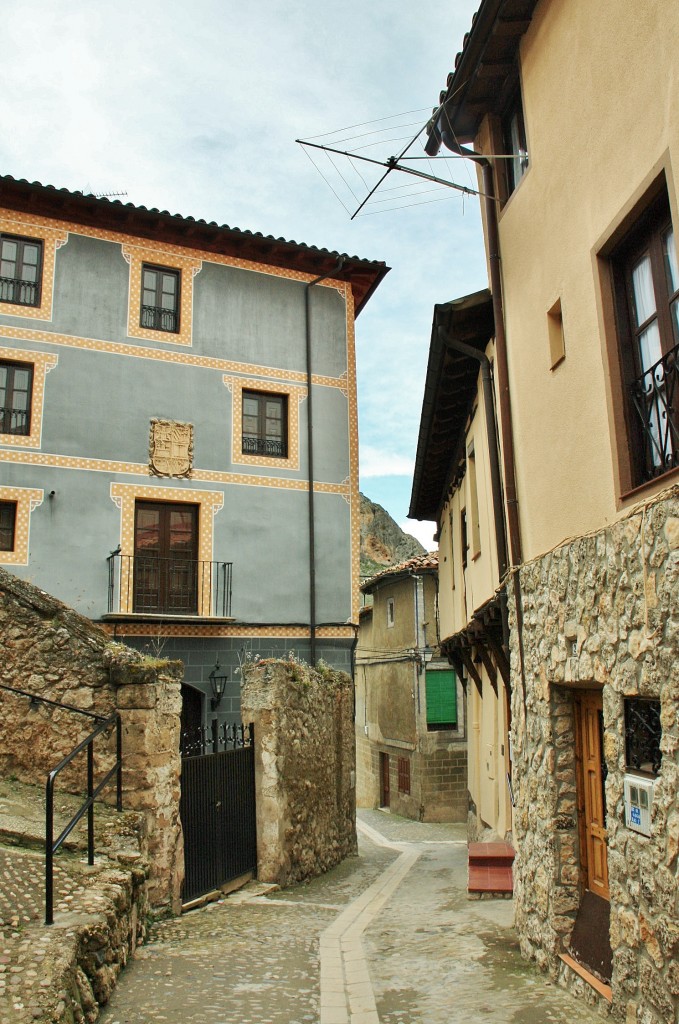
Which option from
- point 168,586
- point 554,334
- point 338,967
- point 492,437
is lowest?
point 338,967

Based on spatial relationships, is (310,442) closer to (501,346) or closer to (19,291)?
(19,291)

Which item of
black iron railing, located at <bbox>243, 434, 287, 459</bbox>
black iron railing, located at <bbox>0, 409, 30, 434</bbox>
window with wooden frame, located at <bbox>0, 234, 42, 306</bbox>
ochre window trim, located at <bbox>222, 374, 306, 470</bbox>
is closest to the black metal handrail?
black iron railing, located at <bbox>0, 409, 30, 434</bbox>

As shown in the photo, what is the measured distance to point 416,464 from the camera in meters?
15.5

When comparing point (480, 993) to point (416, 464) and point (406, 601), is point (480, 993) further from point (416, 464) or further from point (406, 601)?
point (406, 601)

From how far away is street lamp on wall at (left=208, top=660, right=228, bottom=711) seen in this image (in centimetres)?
1605

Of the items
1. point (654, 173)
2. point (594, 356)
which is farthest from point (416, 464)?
point (654, 173)

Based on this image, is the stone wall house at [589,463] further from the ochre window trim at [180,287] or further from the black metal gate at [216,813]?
the ochre window trim at [180,287]

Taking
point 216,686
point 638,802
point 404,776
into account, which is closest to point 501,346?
point 638,802

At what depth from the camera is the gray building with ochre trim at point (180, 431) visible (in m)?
15.8

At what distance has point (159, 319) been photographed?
56.4 feet

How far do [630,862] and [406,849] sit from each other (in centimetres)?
1334

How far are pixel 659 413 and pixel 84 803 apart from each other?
5060 millimetres

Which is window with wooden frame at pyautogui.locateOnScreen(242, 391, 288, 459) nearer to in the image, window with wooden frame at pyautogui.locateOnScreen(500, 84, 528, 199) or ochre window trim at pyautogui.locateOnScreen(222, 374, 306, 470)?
ochre window trim at pyautogui.locateOnScreen(222, 374, 306, 470)

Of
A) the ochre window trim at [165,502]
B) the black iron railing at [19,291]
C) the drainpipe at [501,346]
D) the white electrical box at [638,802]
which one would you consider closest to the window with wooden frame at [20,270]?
the black iron railing at [19,291]
